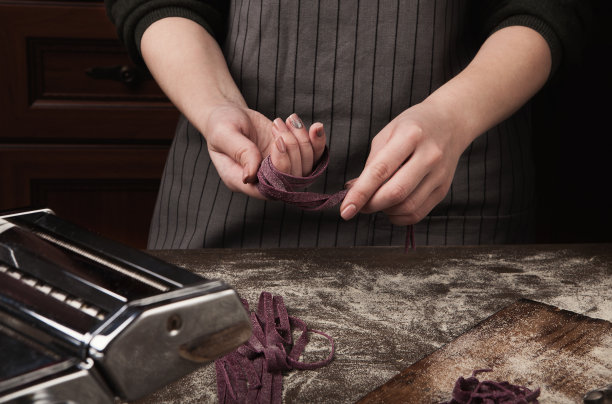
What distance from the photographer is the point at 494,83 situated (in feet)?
2.97

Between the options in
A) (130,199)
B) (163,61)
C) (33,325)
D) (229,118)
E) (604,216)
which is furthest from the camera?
(604,216)

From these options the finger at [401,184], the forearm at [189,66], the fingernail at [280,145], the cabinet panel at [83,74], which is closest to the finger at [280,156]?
the fingernail at [280,145]

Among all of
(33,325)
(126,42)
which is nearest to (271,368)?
(33,325)

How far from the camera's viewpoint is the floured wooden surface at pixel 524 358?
0.54m

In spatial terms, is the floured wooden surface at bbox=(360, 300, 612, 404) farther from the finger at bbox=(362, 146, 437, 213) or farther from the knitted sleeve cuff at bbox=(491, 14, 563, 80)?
the knitted sleeve cuff at bbox=(491, 14, 563, 80)

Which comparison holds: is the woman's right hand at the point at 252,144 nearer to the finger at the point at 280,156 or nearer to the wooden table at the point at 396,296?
the finger at the point at 280,156

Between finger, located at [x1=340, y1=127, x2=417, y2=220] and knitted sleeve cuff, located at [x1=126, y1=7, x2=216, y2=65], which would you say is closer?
finger, located at [x1=340, y1=127, x2=417, y2=220]

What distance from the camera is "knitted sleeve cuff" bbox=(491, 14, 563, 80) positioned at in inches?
38.6

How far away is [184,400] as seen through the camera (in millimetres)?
527

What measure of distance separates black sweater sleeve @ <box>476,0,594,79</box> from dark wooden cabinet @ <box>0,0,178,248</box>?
0.98 m

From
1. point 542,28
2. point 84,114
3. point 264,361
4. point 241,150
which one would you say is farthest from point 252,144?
point 84,114

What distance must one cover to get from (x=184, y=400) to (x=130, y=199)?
4.43ft

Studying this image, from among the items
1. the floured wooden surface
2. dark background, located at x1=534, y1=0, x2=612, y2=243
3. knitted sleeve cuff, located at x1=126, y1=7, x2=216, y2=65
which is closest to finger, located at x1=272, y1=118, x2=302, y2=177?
the floured wooden surface

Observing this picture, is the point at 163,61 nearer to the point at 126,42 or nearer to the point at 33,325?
the point at 126,42
